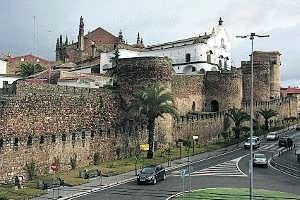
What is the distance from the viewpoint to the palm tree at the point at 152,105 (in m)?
51.8

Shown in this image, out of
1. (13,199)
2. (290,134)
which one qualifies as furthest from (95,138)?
(290,134)

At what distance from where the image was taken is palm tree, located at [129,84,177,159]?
51.8 metres

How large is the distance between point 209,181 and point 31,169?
43.0 feet

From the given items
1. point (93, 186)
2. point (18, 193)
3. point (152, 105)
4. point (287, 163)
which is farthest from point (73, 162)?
point (287, 163)

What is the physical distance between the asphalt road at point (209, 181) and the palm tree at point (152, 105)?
5.28 m

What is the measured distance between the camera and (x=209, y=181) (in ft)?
132

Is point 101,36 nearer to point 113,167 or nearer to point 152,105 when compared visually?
point 152,105

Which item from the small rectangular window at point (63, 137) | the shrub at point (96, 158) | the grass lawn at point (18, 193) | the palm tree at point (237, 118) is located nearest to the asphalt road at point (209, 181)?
the grass lawn at point (18, 193)

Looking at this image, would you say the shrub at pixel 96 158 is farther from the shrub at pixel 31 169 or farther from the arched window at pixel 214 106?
the arched window at pixel 214 106

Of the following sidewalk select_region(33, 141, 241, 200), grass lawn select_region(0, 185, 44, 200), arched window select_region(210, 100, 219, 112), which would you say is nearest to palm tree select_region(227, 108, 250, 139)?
arched window select_region(210, 100, 219, 112)

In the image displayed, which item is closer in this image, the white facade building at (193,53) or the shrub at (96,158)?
the shrub at (96,158)

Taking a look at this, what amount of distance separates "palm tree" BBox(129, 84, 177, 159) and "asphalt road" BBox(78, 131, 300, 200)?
17.3ft

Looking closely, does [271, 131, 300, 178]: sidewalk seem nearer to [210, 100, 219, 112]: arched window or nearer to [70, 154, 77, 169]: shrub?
[70, 154, 77, 169]: shrub

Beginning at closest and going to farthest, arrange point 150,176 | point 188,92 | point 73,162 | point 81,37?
point 150,176
point 73,162
point 188,92
point 81,37
